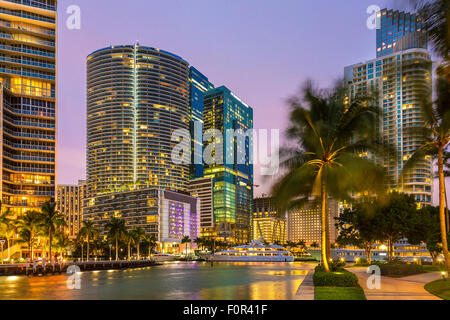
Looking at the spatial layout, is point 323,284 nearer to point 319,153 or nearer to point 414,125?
point 319,153

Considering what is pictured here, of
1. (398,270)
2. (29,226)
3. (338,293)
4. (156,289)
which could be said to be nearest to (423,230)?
(398,270)

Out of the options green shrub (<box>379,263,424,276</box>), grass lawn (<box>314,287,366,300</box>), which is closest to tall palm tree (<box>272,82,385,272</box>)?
grass lawn (<box>314,287,366,300</box>)

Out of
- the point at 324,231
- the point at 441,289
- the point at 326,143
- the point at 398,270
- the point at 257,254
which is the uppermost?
the point at 326,143

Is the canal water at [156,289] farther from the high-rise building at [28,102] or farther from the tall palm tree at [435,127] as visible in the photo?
the high-rise building at [28,102]

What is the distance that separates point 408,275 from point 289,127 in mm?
18821

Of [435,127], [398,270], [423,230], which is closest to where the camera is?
[435,127]

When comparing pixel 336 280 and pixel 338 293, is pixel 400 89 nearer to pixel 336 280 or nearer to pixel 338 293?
pixel 338 293

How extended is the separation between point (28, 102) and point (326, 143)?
88.6m

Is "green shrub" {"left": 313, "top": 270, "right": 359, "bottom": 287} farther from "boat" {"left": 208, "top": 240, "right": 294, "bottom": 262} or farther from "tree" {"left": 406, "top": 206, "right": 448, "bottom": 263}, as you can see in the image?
"boat" {"left": 208, "top": 240, "right": 294, "bottom": 262}

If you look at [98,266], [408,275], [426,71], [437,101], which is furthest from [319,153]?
[98,266]

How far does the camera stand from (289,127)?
24438 mm

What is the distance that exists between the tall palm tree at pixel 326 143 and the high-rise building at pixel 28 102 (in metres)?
82.4

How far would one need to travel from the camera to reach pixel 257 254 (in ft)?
437

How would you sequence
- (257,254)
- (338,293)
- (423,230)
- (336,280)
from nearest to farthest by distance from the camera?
(338,293), (336,280), (423,230), (257,254)
